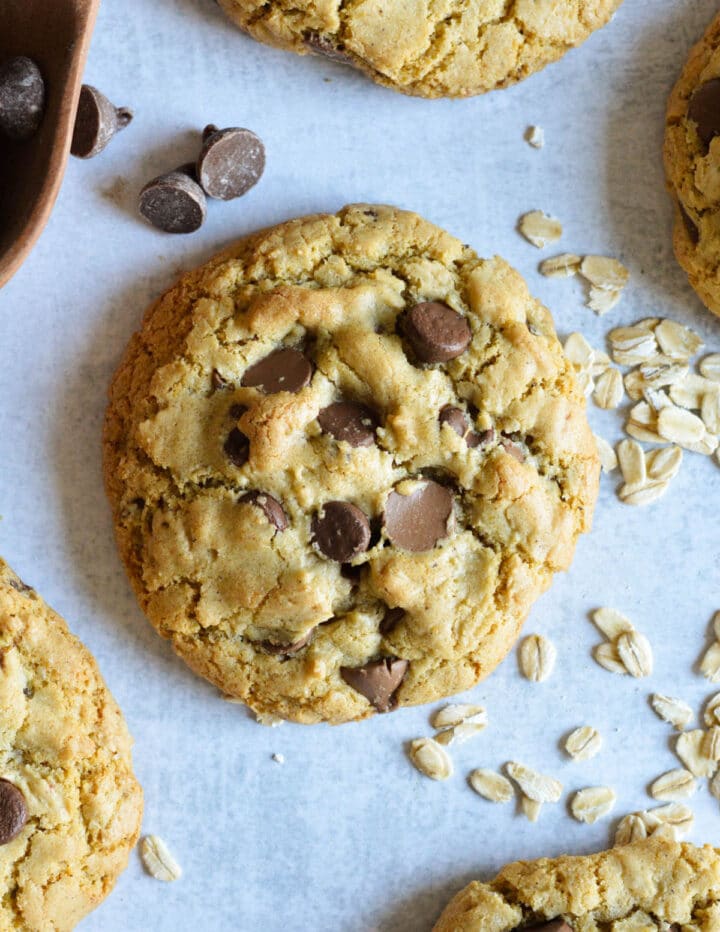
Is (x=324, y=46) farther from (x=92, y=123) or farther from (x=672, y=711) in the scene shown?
(x=672, y=711)

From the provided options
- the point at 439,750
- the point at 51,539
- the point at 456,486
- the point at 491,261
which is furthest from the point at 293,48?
the point at 439,750

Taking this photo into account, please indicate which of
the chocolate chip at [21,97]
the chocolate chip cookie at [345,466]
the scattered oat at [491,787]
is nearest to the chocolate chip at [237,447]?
the chocolate chip cookie at [345,466]

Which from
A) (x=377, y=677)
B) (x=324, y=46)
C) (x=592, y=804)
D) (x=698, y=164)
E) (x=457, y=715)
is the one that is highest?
(x=324, y=46)

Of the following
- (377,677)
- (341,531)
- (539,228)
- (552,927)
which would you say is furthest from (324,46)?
(552,927)

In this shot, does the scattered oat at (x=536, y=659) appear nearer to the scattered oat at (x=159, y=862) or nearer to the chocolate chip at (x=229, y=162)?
the scattered oat at (x=159, y=862)

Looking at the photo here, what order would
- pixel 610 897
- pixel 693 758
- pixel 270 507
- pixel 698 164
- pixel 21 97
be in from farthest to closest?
pixel 693 758
pixel 698 164
pixel 610 897
pixel 270 507
pixel 21 97

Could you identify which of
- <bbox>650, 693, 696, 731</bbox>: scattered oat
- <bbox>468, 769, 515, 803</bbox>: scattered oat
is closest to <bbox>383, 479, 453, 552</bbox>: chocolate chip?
<bbox>468, 769, 515, 803</bbox>: scattered oat

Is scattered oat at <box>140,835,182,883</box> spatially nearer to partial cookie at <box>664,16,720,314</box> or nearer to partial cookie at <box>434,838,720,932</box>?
partial cookie at <box>434,838,720,932</box>
